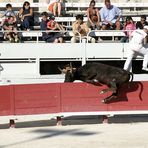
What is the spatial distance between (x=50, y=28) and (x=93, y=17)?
1178 millimetres

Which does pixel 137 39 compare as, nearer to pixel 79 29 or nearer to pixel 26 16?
pixel 79 29

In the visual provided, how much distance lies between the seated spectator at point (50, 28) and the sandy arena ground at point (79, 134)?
3427mm

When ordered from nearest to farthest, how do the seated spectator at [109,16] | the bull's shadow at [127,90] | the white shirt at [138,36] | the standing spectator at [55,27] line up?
the bull's shadow at [127,90] < the white shirt at [138,36] < the standing spectator at [55,27] < the seated spectator at [109,16]

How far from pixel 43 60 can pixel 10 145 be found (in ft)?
20.7

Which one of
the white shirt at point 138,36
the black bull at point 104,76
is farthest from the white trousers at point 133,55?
the black bull at point 104,76

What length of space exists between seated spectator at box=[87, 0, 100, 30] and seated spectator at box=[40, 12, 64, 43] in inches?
31.1

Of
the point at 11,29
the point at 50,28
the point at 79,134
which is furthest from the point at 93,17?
the point at 79,134

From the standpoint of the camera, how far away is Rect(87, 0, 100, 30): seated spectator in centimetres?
1598

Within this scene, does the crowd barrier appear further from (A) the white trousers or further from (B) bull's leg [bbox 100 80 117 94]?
(A) the white trousers

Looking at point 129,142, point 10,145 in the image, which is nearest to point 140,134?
point 129,142

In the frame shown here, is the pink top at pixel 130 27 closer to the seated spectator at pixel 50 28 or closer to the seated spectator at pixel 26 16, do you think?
the seated spectator at pixel 50 28

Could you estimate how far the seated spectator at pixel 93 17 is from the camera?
1598 centimetres

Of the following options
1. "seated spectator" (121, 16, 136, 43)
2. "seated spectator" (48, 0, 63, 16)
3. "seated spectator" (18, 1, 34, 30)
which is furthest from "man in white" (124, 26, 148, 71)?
"seated spectator" (48, 0, 63, 16)

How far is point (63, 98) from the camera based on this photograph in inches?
499
